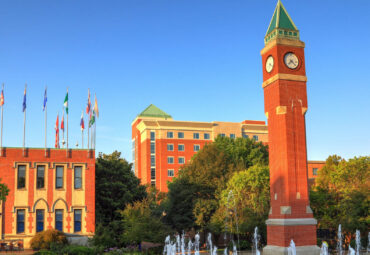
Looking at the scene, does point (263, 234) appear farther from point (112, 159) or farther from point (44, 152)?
point (44, 152)

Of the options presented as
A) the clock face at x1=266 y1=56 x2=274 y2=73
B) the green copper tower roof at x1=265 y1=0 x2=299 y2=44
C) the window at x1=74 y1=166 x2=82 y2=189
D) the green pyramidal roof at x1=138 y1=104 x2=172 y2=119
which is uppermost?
the green pyramidal roof at x1=138 y1=104 x2=172 y2=119

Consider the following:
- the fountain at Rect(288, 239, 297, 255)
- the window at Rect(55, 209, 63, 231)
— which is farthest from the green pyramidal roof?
the fountain at Rect(288, 239, 297, 255)

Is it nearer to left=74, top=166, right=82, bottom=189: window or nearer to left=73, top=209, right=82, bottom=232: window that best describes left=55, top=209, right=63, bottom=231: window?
left=73, top=209, right=82, bottom=232: window

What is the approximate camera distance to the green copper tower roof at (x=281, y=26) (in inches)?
1466

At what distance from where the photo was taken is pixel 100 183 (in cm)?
4591

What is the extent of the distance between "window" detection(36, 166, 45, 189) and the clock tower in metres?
20.8

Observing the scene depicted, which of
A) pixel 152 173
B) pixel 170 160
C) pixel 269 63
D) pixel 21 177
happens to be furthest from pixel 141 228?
pixel 152 173

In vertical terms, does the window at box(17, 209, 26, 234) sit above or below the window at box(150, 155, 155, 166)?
below

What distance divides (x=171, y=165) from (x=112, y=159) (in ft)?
188

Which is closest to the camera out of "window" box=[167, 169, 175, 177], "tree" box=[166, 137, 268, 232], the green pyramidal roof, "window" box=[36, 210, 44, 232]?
"window" box=[36, 210, 44, 232]

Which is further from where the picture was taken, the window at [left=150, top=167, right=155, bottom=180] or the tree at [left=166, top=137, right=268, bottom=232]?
the window at [left=150, top=167, right=155, bottom=180]

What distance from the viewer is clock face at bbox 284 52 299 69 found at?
121 ft

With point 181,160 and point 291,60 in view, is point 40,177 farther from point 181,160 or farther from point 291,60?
point 181,160

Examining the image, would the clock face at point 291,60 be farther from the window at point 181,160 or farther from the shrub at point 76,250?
the window at point 181,160
